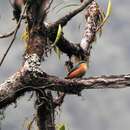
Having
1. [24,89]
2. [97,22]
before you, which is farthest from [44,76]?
[97,22]

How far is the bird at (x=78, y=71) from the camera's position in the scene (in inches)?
209

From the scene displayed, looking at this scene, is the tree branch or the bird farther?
the bird

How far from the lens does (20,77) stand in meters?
4.98

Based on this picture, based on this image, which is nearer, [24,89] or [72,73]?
[24,89]

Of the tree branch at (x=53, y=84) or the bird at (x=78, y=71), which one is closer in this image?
the tree branch at (x=53, y=84)

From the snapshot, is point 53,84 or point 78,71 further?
point 78,71

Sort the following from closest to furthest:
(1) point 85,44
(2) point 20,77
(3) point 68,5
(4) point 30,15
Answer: (2) point 20,77
(4) point 30,15
(3) point 68,5
(1) point 85,44

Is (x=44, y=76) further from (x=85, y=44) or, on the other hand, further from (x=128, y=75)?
(x=85, y=44)

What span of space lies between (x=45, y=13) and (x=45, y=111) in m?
0.94

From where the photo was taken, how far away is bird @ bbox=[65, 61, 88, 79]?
531 centimetres

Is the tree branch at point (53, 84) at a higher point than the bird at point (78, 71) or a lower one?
lower

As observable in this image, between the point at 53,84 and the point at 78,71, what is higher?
the point at 78,71

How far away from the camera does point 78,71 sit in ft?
17.8

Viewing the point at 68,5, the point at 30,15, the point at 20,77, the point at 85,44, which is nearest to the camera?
the point at 20,77
